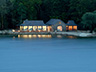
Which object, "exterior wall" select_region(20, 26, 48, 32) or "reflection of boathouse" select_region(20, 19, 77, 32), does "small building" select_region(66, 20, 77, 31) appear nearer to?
"reflection of boathouse" select_region(20, 19, 77, 32)

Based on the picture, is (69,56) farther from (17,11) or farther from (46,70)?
(17,11)

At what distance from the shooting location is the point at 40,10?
82938mm

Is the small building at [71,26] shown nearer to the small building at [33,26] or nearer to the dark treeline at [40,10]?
the dark treeline at [40,10]

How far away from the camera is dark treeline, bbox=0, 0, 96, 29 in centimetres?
7312

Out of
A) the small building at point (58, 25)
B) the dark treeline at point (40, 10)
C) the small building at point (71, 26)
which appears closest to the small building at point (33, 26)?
the small building at point (58, 25)

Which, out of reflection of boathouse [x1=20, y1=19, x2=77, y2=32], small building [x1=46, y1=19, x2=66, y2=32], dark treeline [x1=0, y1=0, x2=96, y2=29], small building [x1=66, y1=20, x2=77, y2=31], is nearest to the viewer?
reflection of boathouse [x1=20, y1=19, x2=77, y2=32]

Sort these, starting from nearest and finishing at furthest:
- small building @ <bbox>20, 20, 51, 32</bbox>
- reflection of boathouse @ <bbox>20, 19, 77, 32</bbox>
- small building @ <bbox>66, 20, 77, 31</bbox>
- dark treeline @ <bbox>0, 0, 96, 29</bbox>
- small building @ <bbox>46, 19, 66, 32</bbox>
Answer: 1. small building @ <bbox>20, 20, 51, 32</bbox>
2. reflection of boathouse @ <bbox>20, 19, 77, 32</bbox>
3. small building @ <bbox>46, 19, 66, 32</bbox>
4. small building @ <bbox>66, 20, 77, 31</bbox>
5. dark treeline @ <bbox>0, 0, 96, 29</bbox>

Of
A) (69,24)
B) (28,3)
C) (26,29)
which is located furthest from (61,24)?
(28,3)

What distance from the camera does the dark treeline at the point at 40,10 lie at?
7312cm

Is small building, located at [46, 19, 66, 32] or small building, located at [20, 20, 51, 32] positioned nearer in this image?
small building, located at [20, 20, 51, 32]

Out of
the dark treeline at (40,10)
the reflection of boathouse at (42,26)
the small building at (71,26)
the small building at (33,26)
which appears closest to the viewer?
the small building at (33,26)

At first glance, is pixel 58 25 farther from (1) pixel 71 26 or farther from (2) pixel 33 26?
(2) pixel 33 26

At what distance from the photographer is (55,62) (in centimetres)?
2489

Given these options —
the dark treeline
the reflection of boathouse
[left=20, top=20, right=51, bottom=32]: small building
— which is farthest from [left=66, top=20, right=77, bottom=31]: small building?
[left=20, top=20, right=51, bottom=32]: small building
